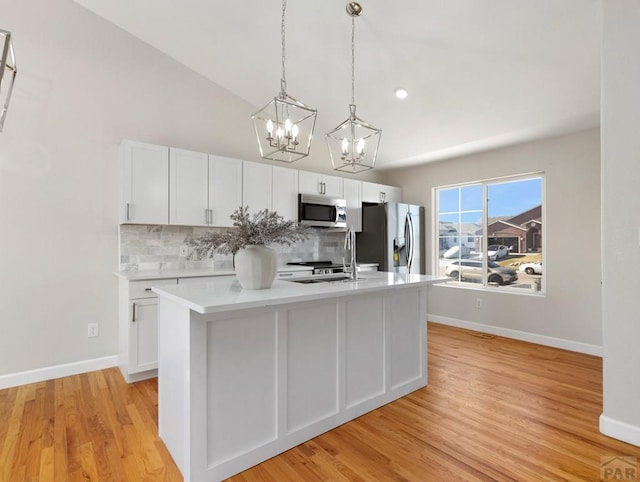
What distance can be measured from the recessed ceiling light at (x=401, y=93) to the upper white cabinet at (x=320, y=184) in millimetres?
1373

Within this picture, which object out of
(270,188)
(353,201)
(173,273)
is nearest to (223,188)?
(270,188)

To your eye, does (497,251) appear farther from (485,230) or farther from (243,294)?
(243,294)

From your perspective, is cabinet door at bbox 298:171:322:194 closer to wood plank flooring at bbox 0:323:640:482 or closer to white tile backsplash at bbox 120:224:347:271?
white tile backsplash at bbox 120:224:347:271

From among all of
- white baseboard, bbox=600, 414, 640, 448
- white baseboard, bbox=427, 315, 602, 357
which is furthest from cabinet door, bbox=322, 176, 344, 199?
white baseboard, bbox=600, 414, 640, 448

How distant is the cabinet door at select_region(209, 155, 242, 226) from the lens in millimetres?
3535

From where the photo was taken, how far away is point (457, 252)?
4902 mm

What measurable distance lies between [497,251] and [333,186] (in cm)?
232

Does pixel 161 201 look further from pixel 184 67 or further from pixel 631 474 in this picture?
pixel 631 474

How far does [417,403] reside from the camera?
2.49 m

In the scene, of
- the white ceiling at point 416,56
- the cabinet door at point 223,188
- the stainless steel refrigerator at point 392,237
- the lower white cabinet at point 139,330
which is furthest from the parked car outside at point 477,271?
the lower white cabinet at point 139,330

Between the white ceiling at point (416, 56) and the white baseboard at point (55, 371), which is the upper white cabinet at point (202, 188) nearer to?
the white ceiling at point (416, 56)

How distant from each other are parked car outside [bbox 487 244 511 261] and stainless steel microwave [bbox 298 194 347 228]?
6.40 ft

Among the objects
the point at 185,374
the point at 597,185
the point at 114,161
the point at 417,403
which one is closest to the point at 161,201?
the point at 114,161

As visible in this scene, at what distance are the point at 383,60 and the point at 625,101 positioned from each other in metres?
1.89
